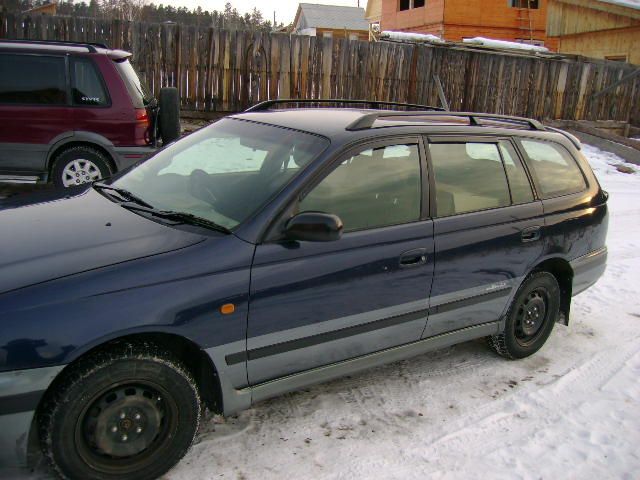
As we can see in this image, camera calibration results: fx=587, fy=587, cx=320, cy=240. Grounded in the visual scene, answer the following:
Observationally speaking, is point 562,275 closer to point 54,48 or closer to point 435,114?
point 435,114

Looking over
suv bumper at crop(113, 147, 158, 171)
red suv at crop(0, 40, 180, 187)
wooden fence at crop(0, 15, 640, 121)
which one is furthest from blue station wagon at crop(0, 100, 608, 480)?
wooden fence at crop(0, 15, 640, 121)

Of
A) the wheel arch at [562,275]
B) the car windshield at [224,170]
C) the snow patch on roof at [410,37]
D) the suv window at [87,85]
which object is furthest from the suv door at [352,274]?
the snow patch on roof at [410,37]

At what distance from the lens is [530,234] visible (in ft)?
12.9

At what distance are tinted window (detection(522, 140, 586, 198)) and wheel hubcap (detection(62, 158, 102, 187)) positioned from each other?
5.07 m

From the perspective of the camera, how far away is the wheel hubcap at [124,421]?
2.50 metres

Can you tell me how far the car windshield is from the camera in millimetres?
3064

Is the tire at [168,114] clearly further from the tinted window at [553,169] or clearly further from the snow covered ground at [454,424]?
the snow covered ground at [454,424]

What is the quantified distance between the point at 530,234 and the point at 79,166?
5.43 meters

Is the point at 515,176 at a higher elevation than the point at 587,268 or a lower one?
higher

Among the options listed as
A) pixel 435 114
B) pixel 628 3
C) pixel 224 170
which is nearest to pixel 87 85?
pixel 224 170

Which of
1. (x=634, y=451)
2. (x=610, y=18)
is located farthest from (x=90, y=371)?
(x=610, y=18)

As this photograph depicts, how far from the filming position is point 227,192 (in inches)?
126

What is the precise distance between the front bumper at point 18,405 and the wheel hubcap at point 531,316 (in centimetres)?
306

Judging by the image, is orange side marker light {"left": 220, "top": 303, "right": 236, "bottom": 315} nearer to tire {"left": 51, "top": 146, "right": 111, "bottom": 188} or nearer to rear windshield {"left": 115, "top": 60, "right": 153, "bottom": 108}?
tire {"left": 51, "top": 146, "right": 111, "bottom": 188}
